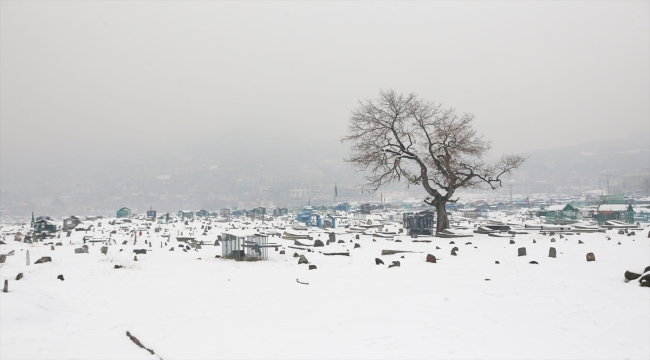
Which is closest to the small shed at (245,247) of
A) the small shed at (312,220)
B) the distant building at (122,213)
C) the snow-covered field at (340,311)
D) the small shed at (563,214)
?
the snow-covered field at (340,311)

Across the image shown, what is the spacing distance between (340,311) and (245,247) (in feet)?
29.1

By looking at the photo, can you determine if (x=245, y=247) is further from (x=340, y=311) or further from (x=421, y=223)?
(x=421, y=223)

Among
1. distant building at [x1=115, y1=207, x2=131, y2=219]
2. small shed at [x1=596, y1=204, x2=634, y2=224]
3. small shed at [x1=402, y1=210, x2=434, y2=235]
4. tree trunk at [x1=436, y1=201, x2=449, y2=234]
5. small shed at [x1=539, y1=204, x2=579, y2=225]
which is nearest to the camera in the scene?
tree trunk at [x1=436, y1=201, x2=449, y2=234]

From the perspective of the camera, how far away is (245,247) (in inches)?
623

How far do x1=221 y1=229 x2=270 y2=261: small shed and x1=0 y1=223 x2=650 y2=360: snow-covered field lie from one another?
2.28 m

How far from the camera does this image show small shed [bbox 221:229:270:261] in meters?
15.2

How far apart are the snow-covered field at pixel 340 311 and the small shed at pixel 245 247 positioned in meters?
2.28

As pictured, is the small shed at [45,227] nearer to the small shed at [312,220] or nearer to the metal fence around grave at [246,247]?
the small shed at [312,220]

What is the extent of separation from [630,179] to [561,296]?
11552 centimetres

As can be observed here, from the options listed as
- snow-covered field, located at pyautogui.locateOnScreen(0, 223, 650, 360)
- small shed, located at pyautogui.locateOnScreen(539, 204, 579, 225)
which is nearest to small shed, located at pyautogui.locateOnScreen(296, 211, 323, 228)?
small shed, located at pyautogui.locateOnScreen(539, 204, 579, 225)

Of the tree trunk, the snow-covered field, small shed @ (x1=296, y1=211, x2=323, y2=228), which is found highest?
the tree trunk

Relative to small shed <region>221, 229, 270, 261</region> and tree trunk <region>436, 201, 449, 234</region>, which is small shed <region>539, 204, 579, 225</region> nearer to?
tree trunk <region>436, 201, 449, 234</region>

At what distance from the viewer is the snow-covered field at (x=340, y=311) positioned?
19.7ft

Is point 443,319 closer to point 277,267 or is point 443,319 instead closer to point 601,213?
point 277,267
